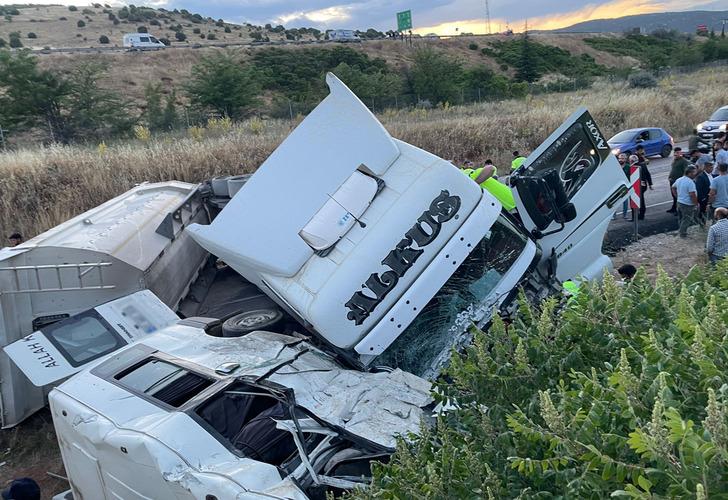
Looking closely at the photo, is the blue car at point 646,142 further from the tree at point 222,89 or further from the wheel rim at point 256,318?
the wheel rim at point 256,318

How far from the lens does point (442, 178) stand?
4348 millimetres

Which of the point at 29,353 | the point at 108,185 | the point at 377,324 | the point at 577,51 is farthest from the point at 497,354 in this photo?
the point at 577,51

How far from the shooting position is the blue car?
18109mm

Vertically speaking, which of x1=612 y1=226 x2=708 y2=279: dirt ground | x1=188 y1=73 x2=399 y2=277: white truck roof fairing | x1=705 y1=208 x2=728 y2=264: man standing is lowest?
x1=612 y1=226 x2=708 y2=279: dirt ground

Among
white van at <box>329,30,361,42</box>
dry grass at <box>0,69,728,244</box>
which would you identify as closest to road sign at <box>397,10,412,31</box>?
white van at <box>329,30,361,42</box>

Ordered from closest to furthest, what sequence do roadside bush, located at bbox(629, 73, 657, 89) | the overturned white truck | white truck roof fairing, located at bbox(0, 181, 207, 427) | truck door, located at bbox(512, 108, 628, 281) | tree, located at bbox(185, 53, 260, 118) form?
the overturned white truck → truck door, located at bbox(512, 108, 628, 281) → white truck roof fairing, located at bbox(0, 181, 207, 427) → tree, located at bbox(185, 53, 260, 118) → roadside bush, located at bbox(629, 73, 657, 89)

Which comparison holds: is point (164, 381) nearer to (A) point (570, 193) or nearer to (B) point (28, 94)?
(A) point (570, 193)

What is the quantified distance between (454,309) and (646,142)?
A: 16887mm

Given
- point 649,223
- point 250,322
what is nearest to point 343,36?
point 649,223

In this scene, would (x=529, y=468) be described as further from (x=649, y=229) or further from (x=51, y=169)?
(x=51, y=169)

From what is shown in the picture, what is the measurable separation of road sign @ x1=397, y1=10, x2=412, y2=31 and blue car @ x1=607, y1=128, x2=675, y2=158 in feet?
132

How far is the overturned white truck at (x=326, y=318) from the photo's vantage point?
3109 mm

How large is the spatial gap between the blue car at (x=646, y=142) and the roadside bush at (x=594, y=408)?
16931mm

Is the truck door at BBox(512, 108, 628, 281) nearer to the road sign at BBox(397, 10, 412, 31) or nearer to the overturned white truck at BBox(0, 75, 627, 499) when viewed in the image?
the overturned white truck at BBox(0, 75, 627, 499)
